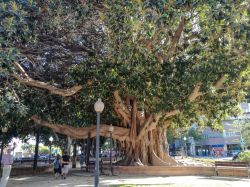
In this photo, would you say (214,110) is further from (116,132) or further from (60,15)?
(60,15)

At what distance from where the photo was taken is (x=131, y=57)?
13664 millimetres

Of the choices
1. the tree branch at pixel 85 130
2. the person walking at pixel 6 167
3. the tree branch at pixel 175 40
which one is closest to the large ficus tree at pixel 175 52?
the tree branch at pixel 175 40

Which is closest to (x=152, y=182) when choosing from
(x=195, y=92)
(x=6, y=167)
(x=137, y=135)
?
(x=195, y=92)

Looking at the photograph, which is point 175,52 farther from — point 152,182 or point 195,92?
point 152,182

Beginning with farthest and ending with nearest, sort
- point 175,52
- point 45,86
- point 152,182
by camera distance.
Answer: point 175,52 < point 45,86 < point 152,182

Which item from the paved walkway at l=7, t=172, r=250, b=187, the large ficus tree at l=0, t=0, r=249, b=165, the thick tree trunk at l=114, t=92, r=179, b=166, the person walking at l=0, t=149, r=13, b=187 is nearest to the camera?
the person walking at l=0, t=149, r=13, b=187

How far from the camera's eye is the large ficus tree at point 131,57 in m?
11.8

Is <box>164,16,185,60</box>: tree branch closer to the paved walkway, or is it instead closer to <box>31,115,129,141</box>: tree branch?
the paved walkway

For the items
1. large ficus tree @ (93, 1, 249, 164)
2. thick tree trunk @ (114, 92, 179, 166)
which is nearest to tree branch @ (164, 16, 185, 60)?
large ficus tree @ (93, 1, 249, 164)

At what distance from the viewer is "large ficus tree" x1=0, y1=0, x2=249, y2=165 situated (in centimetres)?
1184

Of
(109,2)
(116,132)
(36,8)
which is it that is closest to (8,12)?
(36,8)

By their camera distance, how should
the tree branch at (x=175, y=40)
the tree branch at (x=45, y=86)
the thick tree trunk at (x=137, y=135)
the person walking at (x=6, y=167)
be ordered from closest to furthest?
the person walking at (x=6, y=167)
the tree branch at (x=45, y=86)
the tree branch at (x=175, y=40)
the thick tree trunk at (x=137, y=135)

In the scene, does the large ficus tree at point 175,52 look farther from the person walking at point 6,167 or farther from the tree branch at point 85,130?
the person walking at point 6,167

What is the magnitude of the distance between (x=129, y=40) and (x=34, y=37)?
377 centimetres
